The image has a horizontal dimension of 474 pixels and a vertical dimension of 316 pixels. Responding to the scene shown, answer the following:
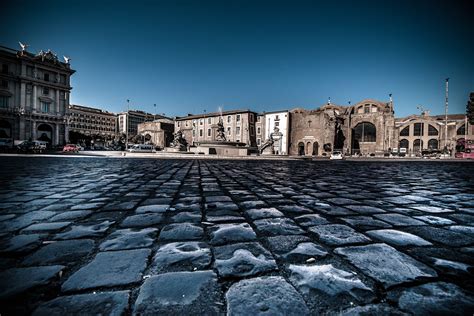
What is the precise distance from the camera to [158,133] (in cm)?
5822

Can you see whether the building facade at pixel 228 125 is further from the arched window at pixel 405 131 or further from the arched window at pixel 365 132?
the arched window at pixel 405 131

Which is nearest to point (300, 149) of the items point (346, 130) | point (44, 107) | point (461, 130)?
point (346, 130)

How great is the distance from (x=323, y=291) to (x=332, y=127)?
42503 mm

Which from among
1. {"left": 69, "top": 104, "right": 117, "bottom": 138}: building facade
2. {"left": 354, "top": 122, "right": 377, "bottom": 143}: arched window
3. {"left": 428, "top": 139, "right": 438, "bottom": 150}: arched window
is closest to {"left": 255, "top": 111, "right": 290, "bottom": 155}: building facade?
{"left": 354, "top": 122, "right": 377, "bottom": 143}: arched window

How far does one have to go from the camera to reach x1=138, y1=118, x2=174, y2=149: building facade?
2283 inches

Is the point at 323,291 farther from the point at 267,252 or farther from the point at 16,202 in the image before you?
the point at 16,202

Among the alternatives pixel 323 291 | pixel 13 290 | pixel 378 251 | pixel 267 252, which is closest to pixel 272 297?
pixel 323 291

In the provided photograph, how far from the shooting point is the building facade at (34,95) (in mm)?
37281

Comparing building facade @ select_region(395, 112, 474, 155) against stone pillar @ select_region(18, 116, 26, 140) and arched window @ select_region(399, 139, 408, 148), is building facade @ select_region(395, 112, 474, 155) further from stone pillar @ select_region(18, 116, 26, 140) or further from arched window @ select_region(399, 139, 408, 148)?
stone pillar @ select_region(18, 116, 26, 140)

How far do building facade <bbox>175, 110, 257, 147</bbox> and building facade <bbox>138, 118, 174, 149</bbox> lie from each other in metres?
6.64

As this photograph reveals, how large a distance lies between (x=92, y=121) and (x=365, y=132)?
88.6 meters

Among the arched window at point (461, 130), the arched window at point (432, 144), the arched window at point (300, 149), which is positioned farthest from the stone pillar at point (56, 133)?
the arched window at point (461, 130)

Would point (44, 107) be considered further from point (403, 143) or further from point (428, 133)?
point (428, 133)

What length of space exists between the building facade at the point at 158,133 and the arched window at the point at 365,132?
45091 mm
